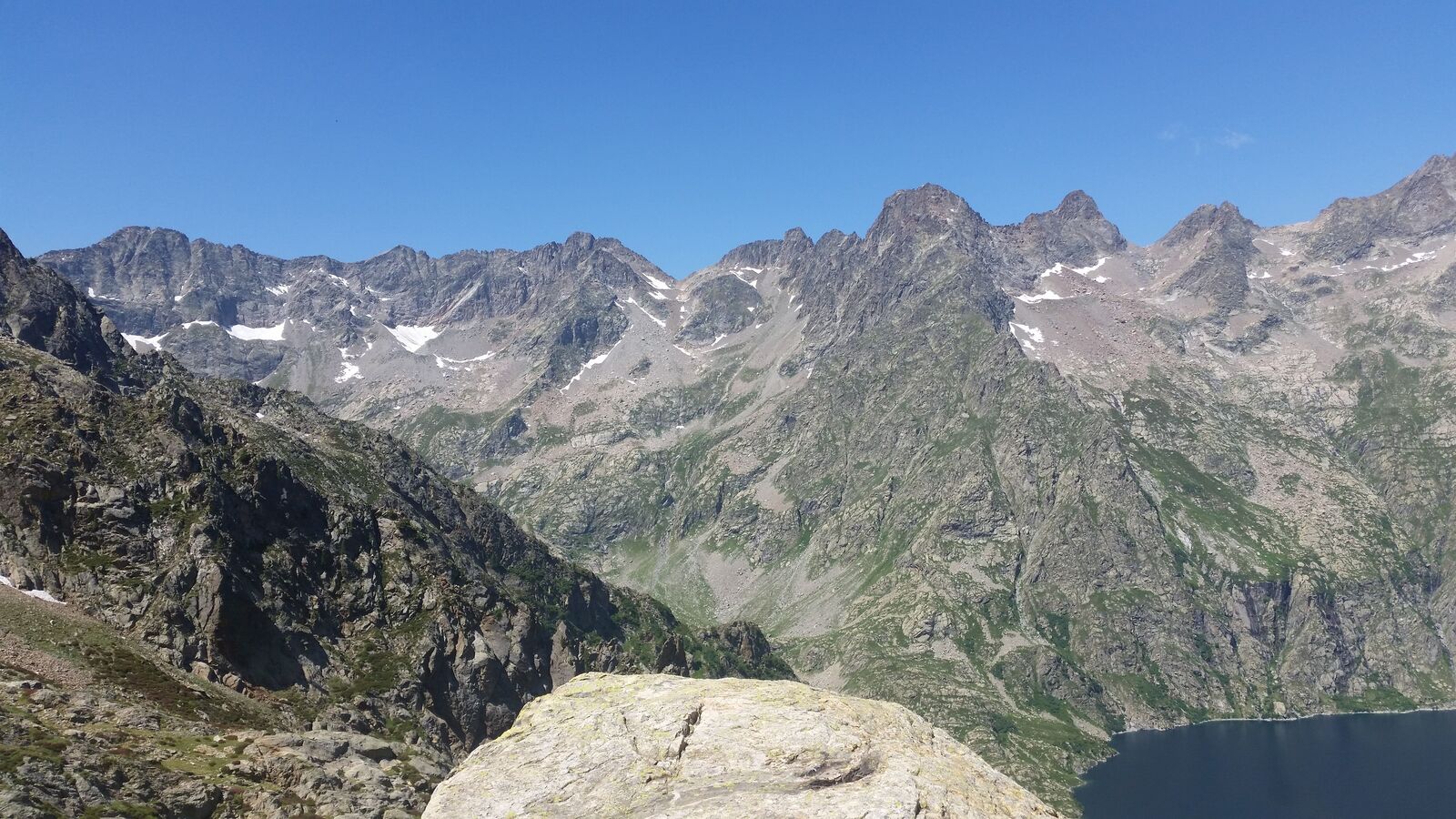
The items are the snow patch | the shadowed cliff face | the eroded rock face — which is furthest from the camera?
the shadowed cliff face

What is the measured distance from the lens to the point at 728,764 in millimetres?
20047

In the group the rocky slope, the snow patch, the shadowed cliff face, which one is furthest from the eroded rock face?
the snow patch

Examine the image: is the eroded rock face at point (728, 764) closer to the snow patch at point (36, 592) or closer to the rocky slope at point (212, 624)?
the rocky slope at point (212, 624)

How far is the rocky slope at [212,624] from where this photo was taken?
4697 cm

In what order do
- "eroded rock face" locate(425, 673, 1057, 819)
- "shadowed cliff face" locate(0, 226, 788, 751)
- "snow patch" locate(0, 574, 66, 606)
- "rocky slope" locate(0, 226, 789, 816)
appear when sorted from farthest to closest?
"shadowed cliff face" locate(0, 226, 788, 751), "snow patch" locate(0, 574, 66, 606), "rocky slope" locate(0, 226, 789, 816), "eroded rock face" locate(425, 673, 1057, 819)

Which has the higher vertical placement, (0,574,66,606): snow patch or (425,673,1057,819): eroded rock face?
(425,673,1057,819): eroded rock face

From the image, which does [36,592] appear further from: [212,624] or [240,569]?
[240,569]

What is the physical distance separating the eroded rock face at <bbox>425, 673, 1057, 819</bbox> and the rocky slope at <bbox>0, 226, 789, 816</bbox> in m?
28.8

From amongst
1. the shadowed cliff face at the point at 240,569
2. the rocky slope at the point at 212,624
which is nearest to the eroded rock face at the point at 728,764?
the rocky slope at the point at 212,624

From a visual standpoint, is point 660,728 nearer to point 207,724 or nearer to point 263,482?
point 207,724

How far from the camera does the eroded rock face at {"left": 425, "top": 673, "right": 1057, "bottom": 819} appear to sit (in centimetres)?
1906

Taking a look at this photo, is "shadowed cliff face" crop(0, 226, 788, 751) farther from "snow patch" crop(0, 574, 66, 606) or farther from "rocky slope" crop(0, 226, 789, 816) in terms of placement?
"snow patch" crop(0, 574, 66, 606)

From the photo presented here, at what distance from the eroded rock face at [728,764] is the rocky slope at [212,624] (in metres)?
28.8

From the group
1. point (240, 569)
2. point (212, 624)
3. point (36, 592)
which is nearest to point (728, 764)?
point (36, 592)
